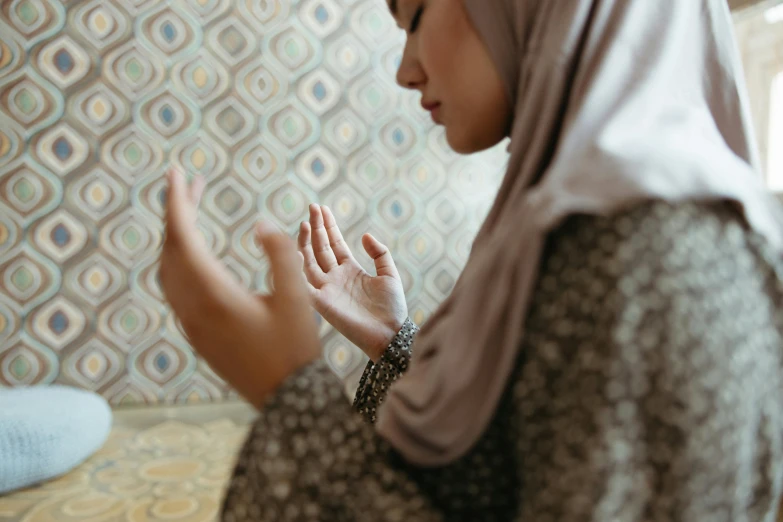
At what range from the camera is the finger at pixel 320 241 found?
993 millimetres

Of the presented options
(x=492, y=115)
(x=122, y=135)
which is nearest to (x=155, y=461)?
(x=122, y=135)

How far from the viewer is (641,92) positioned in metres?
0.46

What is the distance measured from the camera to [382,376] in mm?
829

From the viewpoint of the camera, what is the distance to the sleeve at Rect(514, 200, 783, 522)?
39 cm

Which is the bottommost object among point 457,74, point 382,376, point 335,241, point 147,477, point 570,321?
point 147,477

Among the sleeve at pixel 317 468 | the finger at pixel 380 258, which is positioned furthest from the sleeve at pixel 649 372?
the finger at pixel 380 258

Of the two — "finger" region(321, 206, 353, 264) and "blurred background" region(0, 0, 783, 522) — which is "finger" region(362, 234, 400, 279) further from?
"blurred background" region(0, 0, 783, 522)

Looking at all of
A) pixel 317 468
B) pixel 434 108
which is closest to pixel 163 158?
pixel 434 108

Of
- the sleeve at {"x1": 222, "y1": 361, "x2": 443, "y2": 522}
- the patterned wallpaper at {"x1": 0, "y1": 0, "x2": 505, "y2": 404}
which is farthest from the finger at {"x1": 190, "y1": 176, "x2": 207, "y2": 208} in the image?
the patterned wallpaper at {"x1": 0, "y1": 0, "x2": 505, "y2": 404}

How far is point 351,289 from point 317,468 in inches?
19.5

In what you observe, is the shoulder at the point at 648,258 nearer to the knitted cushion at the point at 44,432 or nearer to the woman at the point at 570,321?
the woman at the point at 570,321

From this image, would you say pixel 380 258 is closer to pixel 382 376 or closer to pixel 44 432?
pixel 382 376

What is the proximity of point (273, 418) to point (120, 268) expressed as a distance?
1.33 metres

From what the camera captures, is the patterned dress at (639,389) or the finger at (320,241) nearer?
the patterned dress at (639,389)
